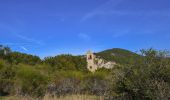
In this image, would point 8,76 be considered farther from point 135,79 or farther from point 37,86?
point 135,79

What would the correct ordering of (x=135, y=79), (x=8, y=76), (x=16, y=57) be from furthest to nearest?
(x=16, y=57) < (x=8, y=76) < (x=135, y=79)

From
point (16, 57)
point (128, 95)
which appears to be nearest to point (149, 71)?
point (128, 95)

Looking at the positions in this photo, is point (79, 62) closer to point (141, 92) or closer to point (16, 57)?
point (16, 57)

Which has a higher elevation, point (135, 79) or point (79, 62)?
point (79, 62)

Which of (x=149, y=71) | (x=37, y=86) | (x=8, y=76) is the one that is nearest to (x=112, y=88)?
(x=149, y=71)

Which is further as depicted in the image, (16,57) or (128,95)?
(16,57)

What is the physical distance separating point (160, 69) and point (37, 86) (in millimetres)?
13352

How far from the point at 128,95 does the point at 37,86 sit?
12.4 m

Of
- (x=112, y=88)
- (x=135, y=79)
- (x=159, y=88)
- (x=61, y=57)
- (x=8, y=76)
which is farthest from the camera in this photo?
(x=61, y=57)

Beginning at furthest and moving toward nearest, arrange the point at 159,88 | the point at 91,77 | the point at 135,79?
the point at 91,77 < the point at 135,79 < the point at 159,88

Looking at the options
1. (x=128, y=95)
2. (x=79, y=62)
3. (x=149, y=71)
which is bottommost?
(x=128, y=95)

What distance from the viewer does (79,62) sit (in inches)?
1935

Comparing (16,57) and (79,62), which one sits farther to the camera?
(79,62)

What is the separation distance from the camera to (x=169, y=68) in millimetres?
10250
